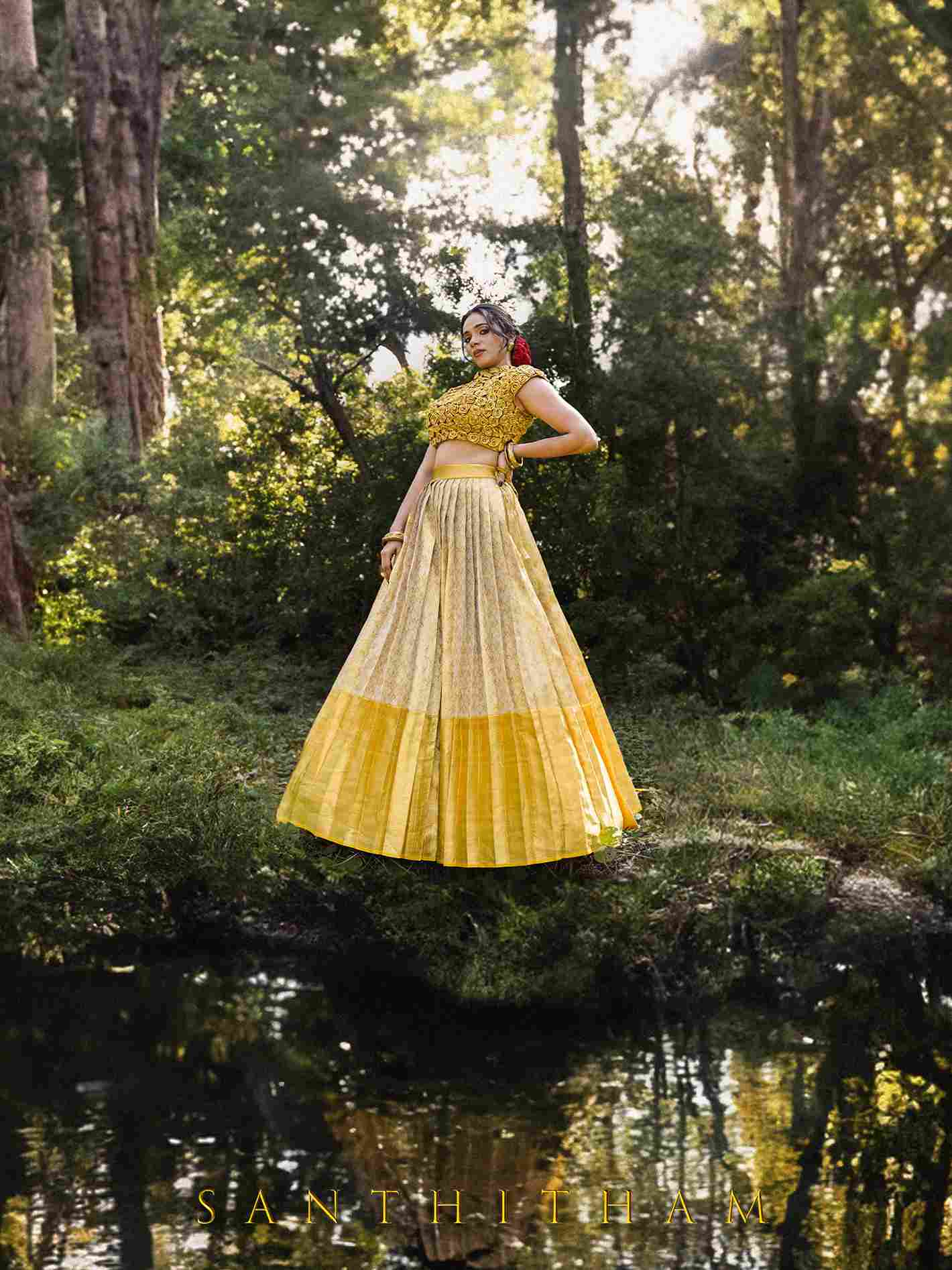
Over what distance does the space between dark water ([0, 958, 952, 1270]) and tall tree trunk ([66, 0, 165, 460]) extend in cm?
772

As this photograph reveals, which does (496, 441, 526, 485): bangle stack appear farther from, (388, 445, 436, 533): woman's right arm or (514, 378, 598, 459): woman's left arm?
(388, 445, 436, 533): woman's right arm

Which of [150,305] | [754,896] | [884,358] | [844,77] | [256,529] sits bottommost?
[754,896]

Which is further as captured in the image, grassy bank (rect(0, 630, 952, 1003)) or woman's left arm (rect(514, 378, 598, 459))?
grassy bank (rect(0, 630, 952, 1003))

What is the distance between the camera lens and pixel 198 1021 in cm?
387

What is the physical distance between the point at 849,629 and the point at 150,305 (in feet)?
23.2

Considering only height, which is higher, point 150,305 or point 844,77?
point 844,77

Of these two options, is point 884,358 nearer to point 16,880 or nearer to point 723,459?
point 723,459

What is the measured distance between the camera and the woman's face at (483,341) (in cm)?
424

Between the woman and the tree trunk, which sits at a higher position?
the tree trunk

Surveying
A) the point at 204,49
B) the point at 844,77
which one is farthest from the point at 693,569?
the point at 844,77

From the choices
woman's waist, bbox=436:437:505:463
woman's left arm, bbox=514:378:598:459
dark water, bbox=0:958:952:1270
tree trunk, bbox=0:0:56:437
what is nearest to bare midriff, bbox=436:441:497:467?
woman's waist, bbox=436:437:505:463

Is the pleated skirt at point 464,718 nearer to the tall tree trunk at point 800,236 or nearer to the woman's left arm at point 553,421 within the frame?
the woman's left arm at point 553,421

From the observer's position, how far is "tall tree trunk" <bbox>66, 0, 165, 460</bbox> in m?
11.4

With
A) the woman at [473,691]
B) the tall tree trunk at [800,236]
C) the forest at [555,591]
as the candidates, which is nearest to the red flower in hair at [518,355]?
A: the woman at [473,691]
